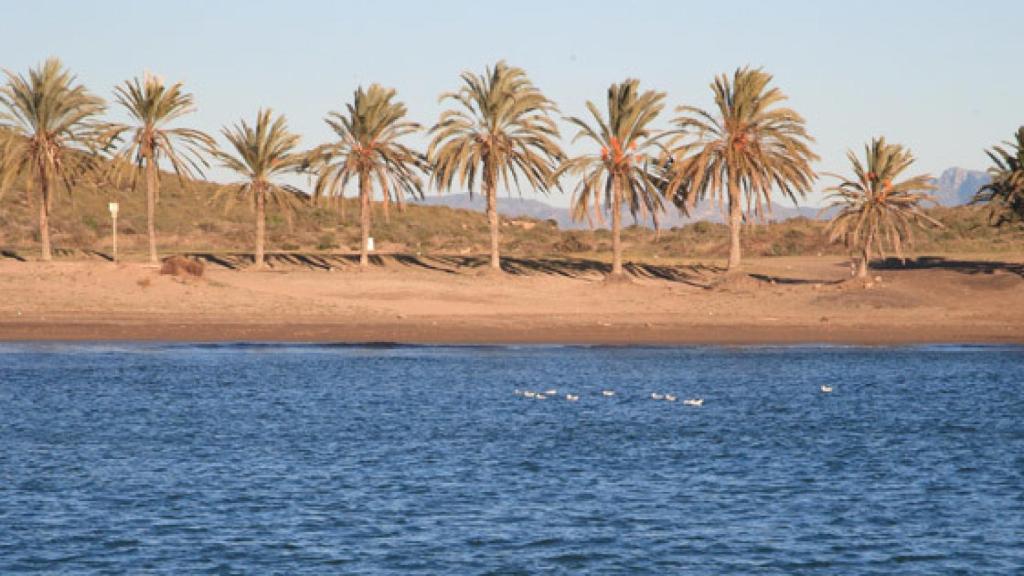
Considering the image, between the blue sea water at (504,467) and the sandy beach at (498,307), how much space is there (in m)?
6.11

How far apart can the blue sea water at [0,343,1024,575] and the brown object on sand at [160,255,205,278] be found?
43.1 feet

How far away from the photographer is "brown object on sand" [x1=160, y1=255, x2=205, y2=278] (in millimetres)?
59000

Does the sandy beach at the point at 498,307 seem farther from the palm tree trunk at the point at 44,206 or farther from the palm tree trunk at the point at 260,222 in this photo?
the palm tree trunk at the point at 44,206

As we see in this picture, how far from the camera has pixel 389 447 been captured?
29.2 m

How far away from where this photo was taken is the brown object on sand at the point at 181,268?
59.0 metres

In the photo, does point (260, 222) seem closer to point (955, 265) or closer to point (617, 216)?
point (617, 216)

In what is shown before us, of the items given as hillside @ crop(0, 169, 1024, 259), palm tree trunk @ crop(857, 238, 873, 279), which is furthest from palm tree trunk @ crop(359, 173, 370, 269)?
palm tree trunk @ crop(857, 238, 873, 279)

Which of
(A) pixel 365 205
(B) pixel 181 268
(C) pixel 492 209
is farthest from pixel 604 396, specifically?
(A) pixel 365 205

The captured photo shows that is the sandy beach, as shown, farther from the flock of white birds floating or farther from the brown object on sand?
the flock of white birds floating

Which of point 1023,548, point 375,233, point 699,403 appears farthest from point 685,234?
point 1023,548

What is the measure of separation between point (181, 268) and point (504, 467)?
35.3 m

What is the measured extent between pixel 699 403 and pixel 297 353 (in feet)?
53.7

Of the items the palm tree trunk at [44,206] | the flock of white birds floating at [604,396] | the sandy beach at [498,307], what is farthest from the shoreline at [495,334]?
the palm tree trunk at [44,206]

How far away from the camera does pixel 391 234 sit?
109 meters
